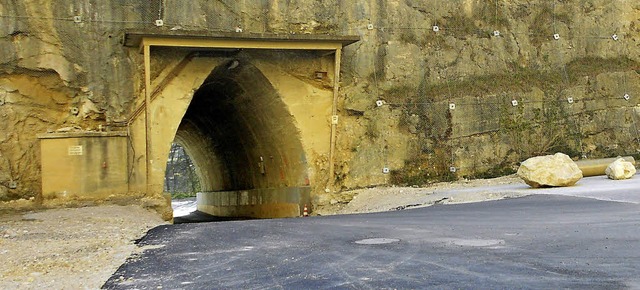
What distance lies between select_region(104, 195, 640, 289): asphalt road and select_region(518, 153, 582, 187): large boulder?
3.25m

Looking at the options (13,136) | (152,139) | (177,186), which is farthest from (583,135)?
(177,186)

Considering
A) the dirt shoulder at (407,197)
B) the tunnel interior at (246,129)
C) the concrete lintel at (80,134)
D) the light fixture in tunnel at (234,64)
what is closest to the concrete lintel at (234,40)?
the light fixture in tunnel at (234,64)

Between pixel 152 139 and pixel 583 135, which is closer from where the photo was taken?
pixel 152 139

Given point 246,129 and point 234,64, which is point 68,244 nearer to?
point 234,64

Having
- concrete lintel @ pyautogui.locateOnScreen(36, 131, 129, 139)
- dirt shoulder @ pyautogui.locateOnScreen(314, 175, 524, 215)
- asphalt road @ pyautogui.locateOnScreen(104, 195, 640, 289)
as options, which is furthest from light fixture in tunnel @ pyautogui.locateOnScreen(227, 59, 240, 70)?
asphalt road @ pyautogui.locateOnScreen(104, 195, 640, 289)

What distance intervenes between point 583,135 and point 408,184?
6.67m

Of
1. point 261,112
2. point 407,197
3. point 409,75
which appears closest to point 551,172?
point 407,197

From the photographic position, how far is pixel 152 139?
1656 centimetres

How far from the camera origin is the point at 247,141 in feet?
75.0

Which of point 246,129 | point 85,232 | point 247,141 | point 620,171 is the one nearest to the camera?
point 85,232

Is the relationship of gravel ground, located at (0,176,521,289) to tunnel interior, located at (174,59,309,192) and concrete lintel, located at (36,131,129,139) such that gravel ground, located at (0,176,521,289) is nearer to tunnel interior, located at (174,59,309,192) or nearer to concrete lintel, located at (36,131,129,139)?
concrete lintel, located at (36,131,129,139)

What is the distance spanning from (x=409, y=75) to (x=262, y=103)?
16.2 feet

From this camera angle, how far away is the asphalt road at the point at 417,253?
5988mm

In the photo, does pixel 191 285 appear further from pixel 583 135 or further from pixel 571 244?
pixel 583 135
